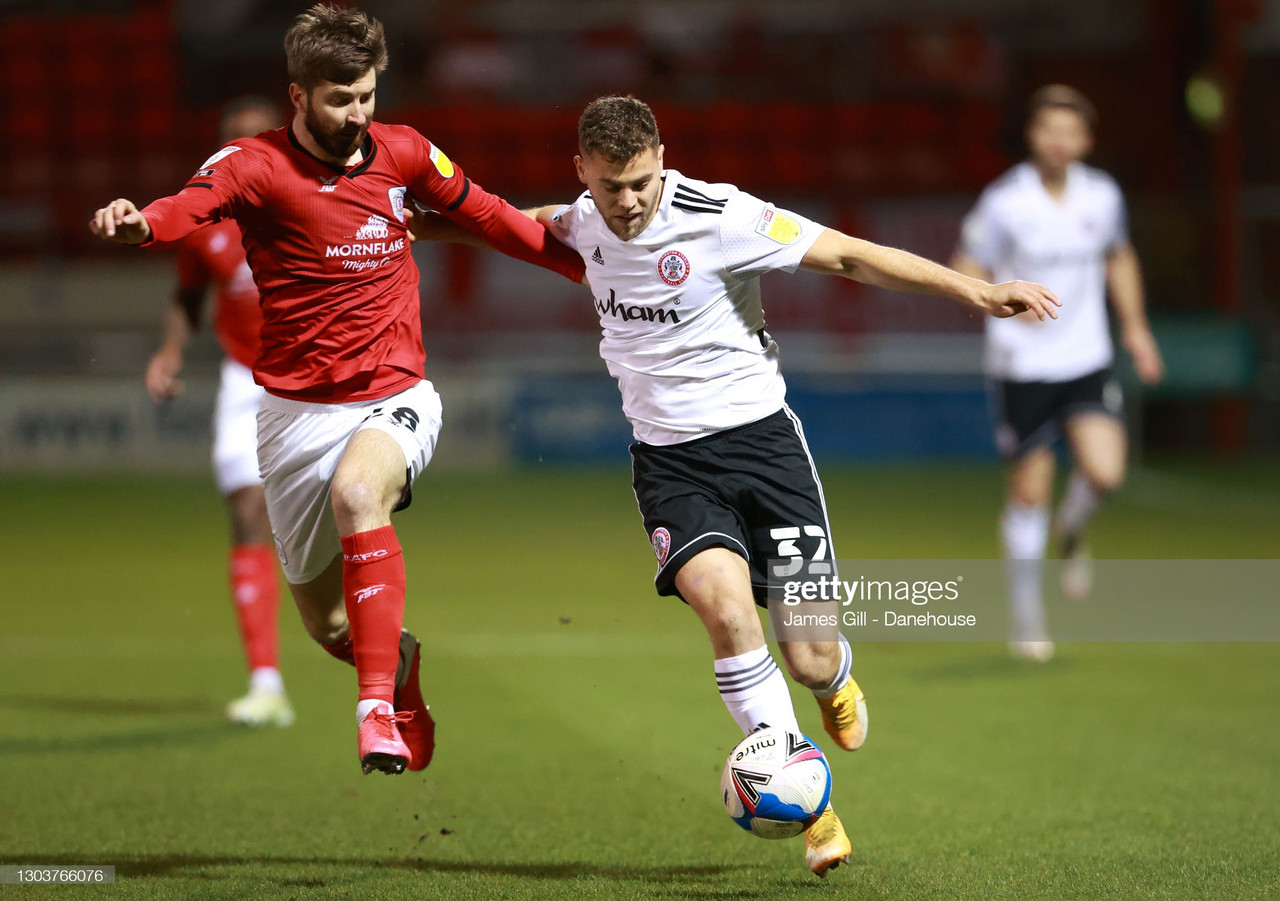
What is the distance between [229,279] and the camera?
594 cm

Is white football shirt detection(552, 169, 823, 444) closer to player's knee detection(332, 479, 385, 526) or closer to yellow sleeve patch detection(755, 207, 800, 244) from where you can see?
yellow sleeve patch detection(755, 207, 800, 244)

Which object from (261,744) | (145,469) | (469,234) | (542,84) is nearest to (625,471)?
(145,469)

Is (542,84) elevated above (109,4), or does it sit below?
below

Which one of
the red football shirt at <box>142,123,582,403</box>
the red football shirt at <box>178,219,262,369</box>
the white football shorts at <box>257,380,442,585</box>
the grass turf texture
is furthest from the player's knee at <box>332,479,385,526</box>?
the red football shirt at <box>178,219,262,369</box>

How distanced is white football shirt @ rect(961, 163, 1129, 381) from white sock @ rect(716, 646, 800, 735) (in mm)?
3534

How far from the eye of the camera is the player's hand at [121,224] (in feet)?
10.9

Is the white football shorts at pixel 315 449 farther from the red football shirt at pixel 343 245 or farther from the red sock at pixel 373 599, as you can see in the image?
the red sock at pixel 373 599

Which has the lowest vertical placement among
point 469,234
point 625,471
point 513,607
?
point 625,471

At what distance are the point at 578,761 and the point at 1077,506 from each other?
10.8ft

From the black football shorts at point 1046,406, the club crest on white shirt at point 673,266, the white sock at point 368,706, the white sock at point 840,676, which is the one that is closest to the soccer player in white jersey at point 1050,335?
the black football shorts at point 1046,406

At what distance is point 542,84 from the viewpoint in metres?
19.0

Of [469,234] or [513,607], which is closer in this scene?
[469,234]

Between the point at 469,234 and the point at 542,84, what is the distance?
50.1 ft

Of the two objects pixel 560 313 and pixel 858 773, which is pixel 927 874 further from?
pixel 560 313
